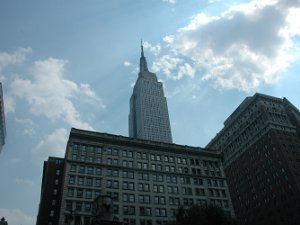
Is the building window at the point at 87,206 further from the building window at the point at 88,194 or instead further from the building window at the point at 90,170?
the building window at the point at 90,170

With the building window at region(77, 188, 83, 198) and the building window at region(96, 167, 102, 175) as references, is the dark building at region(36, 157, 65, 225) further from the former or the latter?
the building window at region(77, 188, 83, 198)

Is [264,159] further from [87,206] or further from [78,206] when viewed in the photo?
[78,206]

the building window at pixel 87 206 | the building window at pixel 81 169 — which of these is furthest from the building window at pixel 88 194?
the building window at pixel 81 169

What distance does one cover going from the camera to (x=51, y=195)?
87.9m

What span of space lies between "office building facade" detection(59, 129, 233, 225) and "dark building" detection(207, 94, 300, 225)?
29010 mm

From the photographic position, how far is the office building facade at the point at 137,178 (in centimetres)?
7362

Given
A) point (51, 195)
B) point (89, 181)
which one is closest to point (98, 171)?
point (89, 181)

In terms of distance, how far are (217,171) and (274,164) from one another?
32.1 m

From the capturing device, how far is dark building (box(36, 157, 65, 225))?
8262 centimetres

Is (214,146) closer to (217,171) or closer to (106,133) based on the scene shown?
(217,171)

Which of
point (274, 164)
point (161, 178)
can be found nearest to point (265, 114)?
point (274, 164)

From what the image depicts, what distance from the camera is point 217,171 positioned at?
95.3 metres

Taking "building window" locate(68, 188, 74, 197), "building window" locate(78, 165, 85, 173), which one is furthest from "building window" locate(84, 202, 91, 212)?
"building window" locate(78, 165, 85, 173)

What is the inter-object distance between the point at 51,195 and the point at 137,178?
85.3 feet
